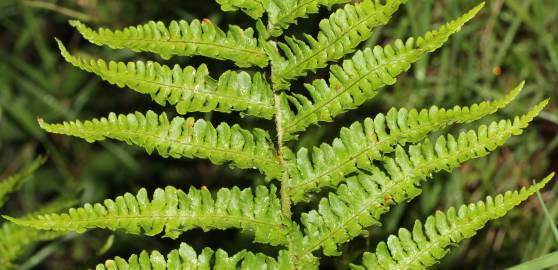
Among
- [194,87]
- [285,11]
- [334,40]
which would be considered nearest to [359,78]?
[334,40]

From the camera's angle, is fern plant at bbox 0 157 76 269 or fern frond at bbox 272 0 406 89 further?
fern plant at bbox 0 157 76 269

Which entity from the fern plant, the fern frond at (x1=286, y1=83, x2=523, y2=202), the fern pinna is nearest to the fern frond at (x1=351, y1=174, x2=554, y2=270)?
the fern pinna

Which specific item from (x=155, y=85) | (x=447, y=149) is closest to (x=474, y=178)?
(x=447, y=149)

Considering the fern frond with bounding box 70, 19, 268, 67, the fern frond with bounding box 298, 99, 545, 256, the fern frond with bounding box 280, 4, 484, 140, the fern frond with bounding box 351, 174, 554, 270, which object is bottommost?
the fern frond with bounding box 351, 174, 554, 270

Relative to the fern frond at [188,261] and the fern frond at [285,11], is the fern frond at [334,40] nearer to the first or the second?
the fern frond at [285,11]

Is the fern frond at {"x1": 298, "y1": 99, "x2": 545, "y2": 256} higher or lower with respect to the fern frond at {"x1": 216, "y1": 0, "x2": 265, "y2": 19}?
lower

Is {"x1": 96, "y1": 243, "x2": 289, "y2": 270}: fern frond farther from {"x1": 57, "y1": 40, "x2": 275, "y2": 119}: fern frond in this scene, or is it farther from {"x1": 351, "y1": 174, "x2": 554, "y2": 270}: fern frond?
{"x1": 57, "y1": 40, "x2": 275, "y2": 119}: fern frond

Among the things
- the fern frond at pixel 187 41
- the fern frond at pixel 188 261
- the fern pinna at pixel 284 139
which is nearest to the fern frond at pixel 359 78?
the fern pinna at pixel 284 139

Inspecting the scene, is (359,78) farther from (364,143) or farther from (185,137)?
(185,137)

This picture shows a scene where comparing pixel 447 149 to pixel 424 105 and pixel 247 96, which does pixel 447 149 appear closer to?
pixel 247 96
